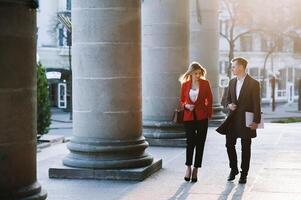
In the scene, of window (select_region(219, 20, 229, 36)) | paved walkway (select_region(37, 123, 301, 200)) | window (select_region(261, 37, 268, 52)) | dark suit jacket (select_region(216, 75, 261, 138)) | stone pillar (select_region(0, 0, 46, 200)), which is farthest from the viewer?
window (select_region(219, 20, 229, 36))

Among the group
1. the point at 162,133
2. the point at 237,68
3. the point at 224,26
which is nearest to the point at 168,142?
the point at 162,133

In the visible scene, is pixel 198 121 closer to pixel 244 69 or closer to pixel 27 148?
pixel 244 69

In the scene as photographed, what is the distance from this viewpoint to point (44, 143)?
16062 millimetres

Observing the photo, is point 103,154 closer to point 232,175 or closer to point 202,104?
point 202,104

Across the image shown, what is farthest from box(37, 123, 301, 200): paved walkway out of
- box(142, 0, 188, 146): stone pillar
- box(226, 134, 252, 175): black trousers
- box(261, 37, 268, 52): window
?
box(261, 37, 268, 52): window

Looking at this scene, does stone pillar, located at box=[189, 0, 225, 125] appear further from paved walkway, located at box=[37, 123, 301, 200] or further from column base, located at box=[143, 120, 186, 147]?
paved walkway, located at box=[37, 123, 301, 200]

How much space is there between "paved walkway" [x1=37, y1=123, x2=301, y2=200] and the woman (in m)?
0.54

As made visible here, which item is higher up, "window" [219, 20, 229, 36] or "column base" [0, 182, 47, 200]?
"window" [219, 20, 229, 36]

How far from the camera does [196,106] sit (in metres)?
9.94

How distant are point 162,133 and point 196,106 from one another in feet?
17.5

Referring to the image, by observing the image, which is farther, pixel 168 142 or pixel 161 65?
pixel 161 65

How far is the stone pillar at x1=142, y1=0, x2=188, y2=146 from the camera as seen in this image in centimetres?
1527

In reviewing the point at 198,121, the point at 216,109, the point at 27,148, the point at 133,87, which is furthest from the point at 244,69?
the point at 216,109

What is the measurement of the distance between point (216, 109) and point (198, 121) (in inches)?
421
